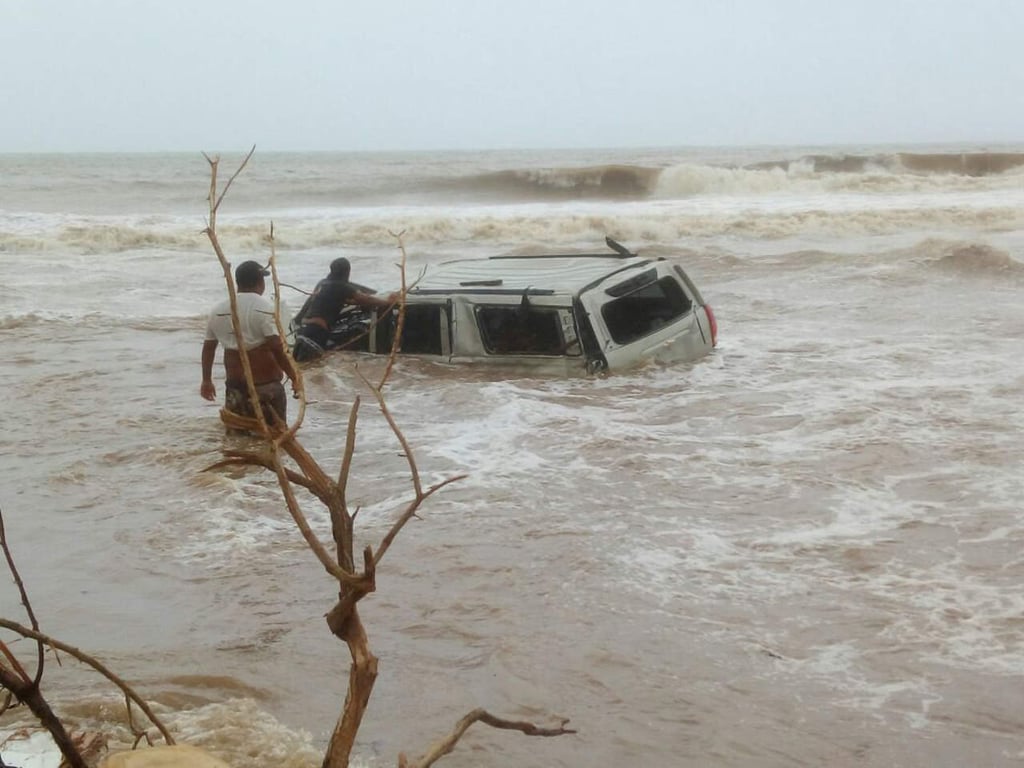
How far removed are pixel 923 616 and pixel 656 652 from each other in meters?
1.26

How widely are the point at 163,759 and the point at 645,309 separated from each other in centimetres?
788

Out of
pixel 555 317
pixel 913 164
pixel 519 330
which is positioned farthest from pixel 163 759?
pixel 913 164

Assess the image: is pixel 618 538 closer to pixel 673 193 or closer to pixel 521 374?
pixel 521 374

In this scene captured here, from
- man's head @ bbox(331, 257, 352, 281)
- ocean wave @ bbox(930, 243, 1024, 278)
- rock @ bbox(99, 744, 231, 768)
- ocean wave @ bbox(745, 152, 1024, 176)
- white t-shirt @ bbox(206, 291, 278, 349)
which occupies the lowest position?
ocean wave @ bbox(930, 243, 1024, 278)

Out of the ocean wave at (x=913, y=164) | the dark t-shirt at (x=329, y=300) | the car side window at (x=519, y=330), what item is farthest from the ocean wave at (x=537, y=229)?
the ocean wave at (x=913, y=164)

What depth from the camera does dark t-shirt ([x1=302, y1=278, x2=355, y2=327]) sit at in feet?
32.3

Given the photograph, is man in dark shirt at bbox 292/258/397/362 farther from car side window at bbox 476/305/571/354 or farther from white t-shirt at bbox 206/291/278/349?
white t-shirt at bbox 206/291/278/349

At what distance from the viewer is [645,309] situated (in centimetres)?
973

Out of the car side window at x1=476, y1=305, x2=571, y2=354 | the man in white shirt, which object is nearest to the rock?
the man in white shirt

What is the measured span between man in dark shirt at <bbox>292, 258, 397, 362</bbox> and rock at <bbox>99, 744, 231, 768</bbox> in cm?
756

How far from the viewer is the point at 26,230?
2959cm

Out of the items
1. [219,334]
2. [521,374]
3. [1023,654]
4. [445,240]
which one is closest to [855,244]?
[445,240]

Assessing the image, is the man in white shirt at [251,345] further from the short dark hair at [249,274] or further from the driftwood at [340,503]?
the driftwood at [340,503]

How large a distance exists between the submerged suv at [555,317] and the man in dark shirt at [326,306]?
209mm
